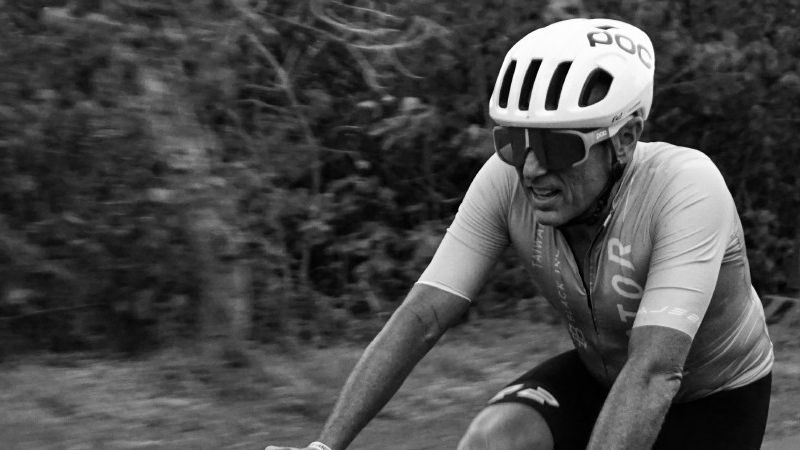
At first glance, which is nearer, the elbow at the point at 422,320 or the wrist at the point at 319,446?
the wrist at the point at 319,446

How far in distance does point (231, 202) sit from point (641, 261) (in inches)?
171

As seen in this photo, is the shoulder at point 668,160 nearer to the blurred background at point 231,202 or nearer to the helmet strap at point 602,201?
the helmet strap at point 602,201

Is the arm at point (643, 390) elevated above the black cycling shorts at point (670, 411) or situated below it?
above

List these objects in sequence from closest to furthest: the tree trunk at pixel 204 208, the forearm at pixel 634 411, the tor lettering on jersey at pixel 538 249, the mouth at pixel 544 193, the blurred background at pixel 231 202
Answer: the forearm at pixel 634 411 < the mouth at pixel 544 193 < the tor lettering on jersey at pixel 538 249 < the blurred background at pixel 231 202 < the tree trunk at pixel 204 208

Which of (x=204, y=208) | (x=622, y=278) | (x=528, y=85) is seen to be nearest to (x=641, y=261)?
(x=622, y=278)

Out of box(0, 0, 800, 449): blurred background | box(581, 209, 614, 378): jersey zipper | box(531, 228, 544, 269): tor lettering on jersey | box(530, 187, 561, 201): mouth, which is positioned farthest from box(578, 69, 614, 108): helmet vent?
box(0, 0, 800, 449): blurred background

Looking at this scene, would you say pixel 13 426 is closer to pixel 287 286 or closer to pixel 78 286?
pixel 78 286

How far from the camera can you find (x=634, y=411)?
293 cm

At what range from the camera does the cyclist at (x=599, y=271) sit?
3045 millimetres

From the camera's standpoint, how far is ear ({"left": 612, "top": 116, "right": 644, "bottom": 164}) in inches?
127

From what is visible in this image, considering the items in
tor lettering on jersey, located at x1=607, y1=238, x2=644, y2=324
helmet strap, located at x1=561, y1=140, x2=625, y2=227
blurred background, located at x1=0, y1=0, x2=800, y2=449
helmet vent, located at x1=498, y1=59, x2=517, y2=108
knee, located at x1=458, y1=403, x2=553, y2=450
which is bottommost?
blurred background, located at x1=0, y1=0, x2=800, y2=449

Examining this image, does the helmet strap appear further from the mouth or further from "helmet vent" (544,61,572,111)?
"helmet vent" (544,61,572,111)

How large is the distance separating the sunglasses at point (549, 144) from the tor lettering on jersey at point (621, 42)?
0.22 m

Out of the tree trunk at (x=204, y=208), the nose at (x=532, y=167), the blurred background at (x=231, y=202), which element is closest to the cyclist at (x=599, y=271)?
the nose at (x=532, y=167)
